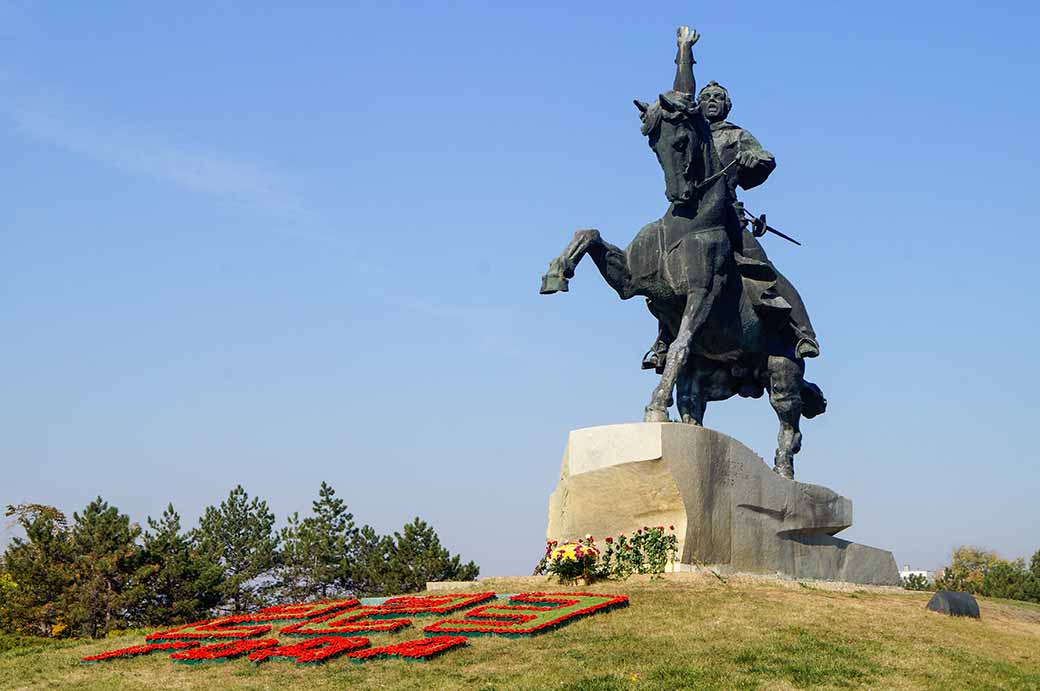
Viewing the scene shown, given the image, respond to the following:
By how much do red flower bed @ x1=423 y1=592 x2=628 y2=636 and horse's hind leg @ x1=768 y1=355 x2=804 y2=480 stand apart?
650cm

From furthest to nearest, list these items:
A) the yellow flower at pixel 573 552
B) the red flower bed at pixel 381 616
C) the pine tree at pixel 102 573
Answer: the pine tree at pixel 102 573
the yellow flower at pixel 573 552
the red flower bed at pixel 381 616

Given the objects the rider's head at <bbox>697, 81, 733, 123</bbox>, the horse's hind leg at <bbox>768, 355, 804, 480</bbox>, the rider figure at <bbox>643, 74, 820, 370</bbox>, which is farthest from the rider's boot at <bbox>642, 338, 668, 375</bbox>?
the rider's head at <bbox>697, 81, 733, 123</bbox>

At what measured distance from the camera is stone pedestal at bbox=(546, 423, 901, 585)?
17.7 metres

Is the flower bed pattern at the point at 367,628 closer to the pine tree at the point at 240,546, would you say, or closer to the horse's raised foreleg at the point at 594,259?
the horse's raised foreleg at the point at 594,259

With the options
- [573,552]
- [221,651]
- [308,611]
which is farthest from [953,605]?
[221,651]

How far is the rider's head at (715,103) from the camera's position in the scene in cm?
2200

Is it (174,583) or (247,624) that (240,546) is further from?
(247,624)

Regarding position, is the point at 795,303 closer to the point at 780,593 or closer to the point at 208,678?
the point at 780,593

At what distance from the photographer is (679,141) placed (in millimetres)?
19250

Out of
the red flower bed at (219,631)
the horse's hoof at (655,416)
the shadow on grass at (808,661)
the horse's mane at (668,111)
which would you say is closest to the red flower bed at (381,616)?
the red flower bed at (219,631)

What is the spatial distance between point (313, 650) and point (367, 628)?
0.89m

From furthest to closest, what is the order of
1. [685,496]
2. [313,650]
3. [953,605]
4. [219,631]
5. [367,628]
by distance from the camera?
[685,496], [953,605], [219,631], [367,628], [313,650]

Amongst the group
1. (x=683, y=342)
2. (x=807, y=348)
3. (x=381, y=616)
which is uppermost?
(x=807, y=348)

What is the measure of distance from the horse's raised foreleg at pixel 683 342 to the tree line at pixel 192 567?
13.7m
